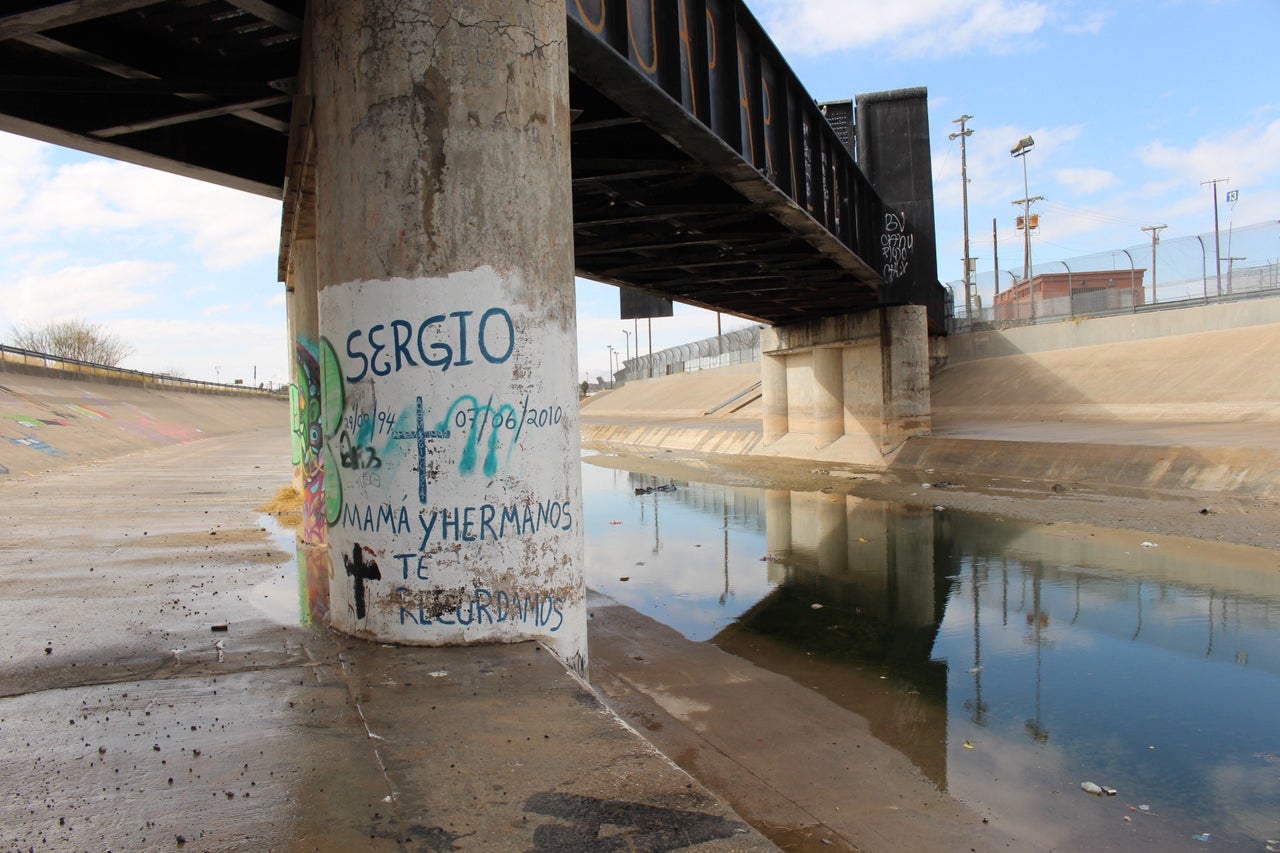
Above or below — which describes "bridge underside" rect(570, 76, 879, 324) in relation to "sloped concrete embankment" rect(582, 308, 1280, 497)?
above

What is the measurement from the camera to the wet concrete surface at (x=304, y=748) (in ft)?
11.8

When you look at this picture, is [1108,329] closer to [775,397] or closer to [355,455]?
[775,397]

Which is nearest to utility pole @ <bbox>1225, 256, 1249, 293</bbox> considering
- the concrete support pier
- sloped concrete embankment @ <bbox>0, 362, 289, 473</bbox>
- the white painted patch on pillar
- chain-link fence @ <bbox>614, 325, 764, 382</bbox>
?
the concrete support pier

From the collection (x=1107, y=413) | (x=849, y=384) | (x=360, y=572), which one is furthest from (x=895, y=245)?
(x=360, y=572)

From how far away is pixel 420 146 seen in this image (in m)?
6.34

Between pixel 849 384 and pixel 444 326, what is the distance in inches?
1202

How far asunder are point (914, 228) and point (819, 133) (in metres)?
11.2

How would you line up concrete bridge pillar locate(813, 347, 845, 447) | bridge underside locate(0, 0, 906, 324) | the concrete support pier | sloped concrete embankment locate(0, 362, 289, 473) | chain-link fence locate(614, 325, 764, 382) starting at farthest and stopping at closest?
chain-link fence locate(614, 325, 764, 382) → concrete bridge pillar locate(813, 347, 845, 447) → the concrete support pier → sloped concrete embankment locate(0, 362, 289, 473) → bridge underside locate(0, 0, 906, 324)

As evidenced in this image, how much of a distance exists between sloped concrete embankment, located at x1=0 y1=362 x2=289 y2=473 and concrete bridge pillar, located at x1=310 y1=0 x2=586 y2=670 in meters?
22.1

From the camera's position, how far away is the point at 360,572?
6523 millimetres

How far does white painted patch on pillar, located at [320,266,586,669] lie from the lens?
248 inches

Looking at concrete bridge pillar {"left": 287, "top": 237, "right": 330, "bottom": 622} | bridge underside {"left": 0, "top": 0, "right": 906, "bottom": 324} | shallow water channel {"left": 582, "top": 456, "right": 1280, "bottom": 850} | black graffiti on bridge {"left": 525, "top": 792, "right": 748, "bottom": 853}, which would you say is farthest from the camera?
concrete bridge pillar {"left": 287, "top": 237, "right": 330, "bottom": 622}

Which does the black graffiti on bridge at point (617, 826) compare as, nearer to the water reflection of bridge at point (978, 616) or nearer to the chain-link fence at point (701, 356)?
the water reflection of bridge at point (978, 616)

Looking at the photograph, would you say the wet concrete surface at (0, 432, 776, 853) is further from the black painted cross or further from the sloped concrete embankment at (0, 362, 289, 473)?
the sloped concrete embankment at (0, 362, 289, 473)
